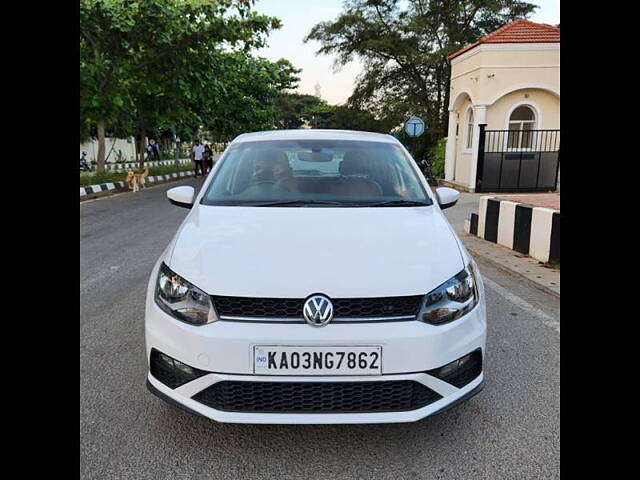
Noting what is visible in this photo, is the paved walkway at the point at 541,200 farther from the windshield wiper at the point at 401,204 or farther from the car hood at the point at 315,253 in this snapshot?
the car hood at the point at 315,253

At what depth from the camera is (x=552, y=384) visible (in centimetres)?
287

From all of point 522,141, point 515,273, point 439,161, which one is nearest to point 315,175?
point 515,273

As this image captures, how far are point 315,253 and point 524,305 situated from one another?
2803mm

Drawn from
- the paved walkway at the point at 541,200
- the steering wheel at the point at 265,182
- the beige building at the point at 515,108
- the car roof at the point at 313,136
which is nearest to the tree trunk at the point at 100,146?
the beige building at the point at 515,108

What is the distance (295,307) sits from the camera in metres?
2.02

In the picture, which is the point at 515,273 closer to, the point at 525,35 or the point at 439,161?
the point at 525,35

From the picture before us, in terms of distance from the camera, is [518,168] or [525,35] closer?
[518,168]

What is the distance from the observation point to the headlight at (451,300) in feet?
6.82

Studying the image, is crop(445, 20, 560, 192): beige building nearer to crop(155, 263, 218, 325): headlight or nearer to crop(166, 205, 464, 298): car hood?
crop(166, 205, 464, 298): car hood
